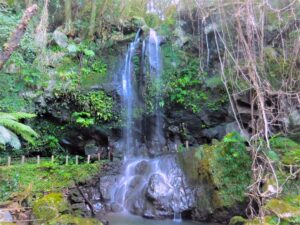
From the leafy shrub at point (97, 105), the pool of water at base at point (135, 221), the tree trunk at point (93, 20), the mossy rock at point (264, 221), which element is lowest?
the pool of water at base at point (135, 221)

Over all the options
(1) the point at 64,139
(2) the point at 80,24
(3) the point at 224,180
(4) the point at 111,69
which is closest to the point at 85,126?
(1) the point at 64,139

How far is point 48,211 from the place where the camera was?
7359 millimetres

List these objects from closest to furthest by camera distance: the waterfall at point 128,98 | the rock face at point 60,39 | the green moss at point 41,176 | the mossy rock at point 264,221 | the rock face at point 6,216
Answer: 1. the mossy rock at point 264,221
2. the rock face at point 6,216
3. the green moss at point 41,176
4. the waterfall at point 128,98
5. the rock face at point 60,39

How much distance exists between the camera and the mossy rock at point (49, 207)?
24.0ft

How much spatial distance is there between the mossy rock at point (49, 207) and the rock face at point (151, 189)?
7.50 ft

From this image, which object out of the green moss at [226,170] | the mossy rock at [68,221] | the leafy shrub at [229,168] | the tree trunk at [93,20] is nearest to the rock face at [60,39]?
the tree trunk at [93,20]

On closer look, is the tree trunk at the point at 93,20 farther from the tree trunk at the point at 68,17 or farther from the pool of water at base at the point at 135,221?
the pool of water at base at the point at 135,221

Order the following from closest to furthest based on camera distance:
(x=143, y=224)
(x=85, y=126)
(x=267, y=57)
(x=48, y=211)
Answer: (x=48, y=211), (x=143, y=224), (x=267, y=57), (x=85, y=126)

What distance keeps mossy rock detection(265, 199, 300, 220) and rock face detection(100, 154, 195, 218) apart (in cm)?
275

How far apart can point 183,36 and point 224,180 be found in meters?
7.90

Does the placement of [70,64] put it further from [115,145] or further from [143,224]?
[143,224]

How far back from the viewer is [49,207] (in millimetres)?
7430

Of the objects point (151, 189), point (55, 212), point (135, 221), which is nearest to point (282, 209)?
point (135, 221)

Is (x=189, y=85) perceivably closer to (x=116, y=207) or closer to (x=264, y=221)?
(x=116, y=207)
